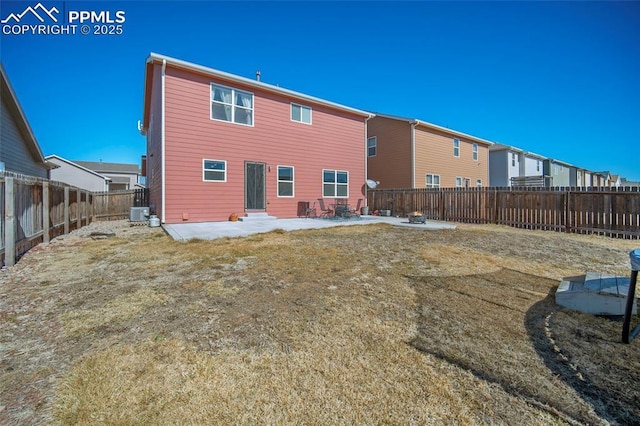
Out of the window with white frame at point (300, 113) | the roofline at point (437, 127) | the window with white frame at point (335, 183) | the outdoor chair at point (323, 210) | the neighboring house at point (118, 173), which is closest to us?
the window with white frame at point (300, 113)

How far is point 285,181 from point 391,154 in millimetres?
8848

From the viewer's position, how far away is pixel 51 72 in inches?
482

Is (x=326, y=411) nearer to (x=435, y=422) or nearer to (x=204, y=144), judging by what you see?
(x=435, y=422)

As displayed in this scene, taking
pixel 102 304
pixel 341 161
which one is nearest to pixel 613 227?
pixel 341 161

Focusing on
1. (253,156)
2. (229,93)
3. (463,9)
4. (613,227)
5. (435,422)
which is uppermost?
(463,9)

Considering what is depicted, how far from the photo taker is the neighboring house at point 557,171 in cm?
2650

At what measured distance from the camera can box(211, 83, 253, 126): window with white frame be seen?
34.6 ft

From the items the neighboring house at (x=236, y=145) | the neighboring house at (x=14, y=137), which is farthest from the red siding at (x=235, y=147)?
the neighboring house at (x=14, y=137)

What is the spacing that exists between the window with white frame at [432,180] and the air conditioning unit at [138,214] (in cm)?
1521

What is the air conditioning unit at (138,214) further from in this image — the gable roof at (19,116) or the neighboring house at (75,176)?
the neighboring house at (75,176)

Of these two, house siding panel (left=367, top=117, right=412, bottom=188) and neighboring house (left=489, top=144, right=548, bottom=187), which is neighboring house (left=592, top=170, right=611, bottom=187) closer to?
neighboring house (left=489, top=144, right=548, bottom=187)

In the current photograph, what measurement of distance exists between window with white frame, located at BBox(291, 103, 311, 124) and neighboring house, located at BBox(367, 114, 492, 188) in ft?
20.3

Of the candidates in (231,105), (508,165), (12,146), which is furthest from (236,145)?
(508,165)

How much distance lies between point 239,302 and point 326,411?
5.94 ft
